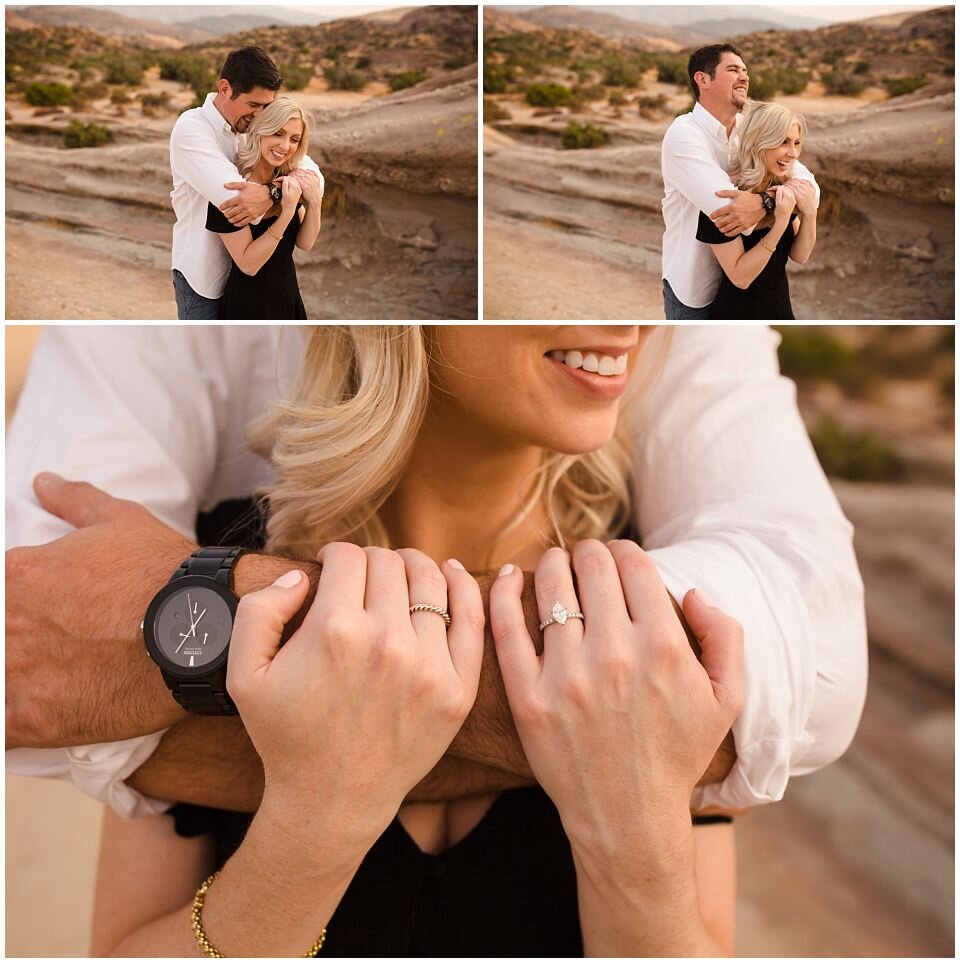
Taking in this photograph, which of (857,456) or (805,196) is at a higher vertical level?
(805,196)

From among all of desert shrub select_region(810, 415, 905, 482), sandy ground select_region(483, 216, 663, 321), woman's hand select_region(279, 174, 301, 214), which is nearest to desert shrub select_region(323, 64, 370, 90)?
woman's hand select_region(279, 174, 301, 214)

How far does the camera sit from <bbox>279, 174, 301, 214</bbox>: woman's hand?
3.63ft

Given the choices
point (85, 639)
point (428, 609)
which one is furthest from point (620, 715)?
point (85, 639)

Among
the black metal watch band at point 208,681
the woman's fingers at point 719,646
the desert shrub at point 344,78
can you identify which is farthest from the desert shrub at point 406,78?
the woman's fingers at point 719,646

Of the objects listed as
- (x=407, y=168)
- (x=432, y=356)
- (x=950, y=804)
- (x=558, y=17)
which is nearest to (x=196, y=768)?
Result: (x=432, y=356)

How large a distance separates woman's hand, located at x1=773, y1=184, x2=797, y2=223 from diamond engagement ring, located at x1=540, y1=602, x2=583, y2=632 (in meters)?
0.58

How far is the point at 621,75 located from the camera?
1134 millimetres

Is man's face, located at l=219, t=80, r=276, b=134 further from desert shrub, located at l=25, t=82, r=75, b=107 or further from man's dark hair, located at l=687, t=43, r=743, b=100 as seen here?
man's dark hair, located at l=687, t=43, r=743, b=100

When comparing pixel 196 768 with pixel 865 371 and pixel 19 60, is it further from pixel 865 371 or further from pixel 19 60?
pixel 865 371

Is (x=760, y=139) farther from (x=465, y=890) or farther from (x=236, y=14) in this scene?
(x=465, y=890)

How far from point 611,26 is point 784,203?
32 centimetres

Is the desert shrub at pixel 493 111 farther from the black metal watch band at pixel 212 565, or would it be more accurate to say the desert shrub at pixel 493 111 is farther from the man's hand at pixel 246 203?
the black metal watch band at pixel 212 565

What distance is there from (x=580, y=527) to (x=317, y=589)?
0.57 m

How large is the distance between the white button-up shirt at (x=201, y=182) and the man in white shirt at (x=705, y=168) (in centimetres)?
46
